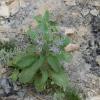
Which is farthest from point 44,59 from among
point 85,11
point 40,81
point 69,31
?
point 85,11

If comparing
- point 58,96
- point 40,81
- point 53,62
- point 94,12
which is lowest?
point 58,96

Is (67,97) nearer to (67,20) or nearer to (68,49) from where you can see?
(68,49)

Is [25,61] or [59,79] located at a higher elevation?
[25,61]

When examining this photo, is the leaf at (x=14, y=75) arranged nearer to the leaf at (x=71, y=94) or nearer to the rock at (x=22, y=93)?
the rock at (x=22, y=93)

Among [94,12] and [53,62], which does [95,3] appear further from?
[53,62]


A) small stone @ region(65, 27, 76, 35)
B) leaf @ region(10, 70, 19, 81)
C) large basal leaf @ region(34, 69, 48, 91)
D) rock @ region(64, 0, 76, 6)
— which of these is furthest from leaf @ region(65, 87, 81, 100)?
rock @ region(64, 0, 76, 6)

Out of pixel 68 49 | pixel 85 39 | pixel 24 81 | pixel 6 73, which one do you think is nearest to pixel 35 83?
pixel 24 81

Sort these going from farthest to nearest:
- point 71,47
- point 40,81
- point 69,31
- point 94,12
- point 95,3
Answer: point 95,3
point 94,12
point 69,31
point 71,47
point 40,81

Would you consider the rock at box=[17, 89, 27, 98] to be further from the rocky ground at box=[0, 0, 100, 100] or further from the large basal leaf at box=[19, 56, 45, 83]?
the large basal leaf at box=[19, 56, 45, 83]
